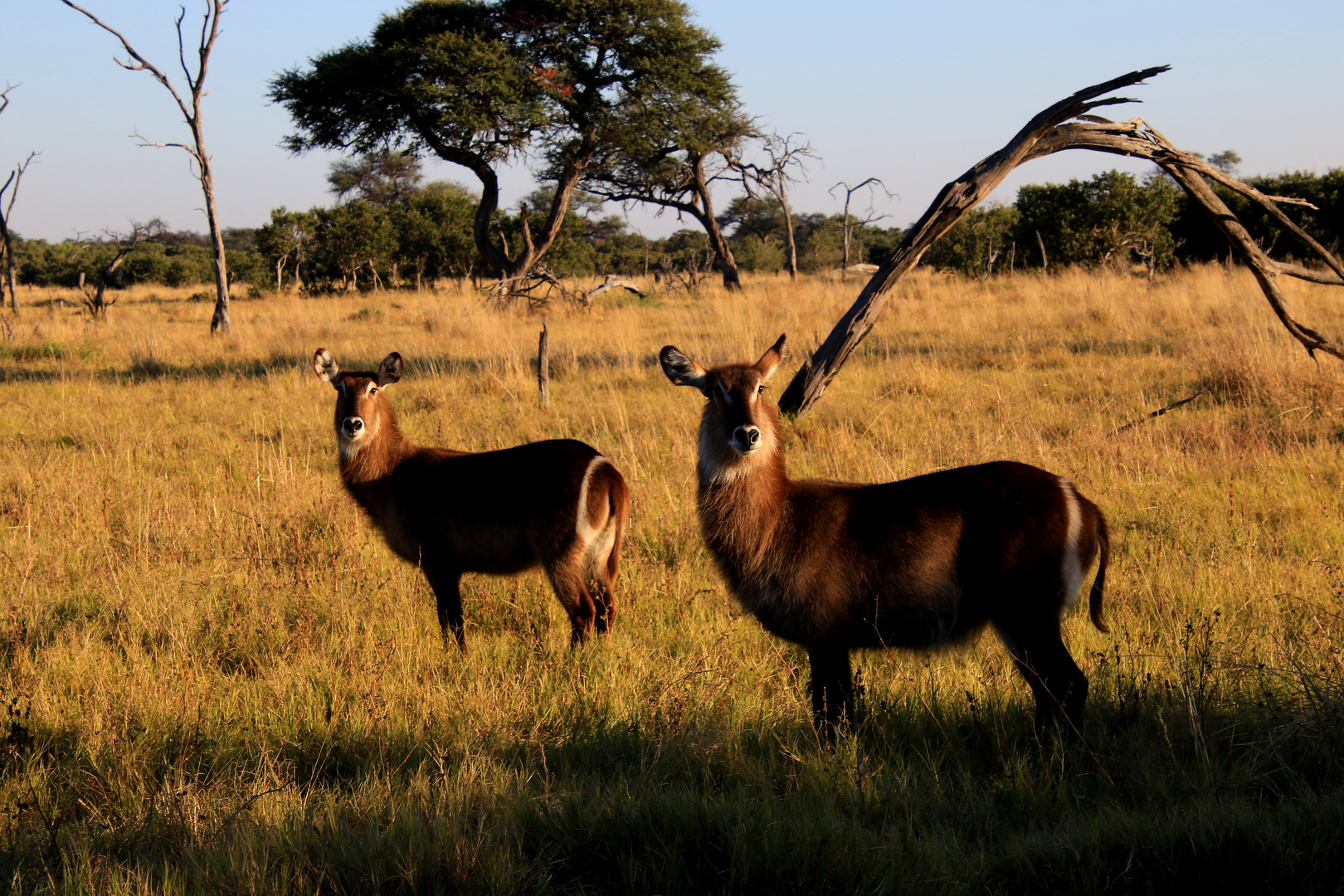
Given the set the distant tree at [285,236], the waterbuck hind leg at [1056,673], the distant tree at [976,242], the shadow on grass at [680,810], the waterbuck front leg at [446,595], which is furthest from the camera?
the distant tree at [285,236]

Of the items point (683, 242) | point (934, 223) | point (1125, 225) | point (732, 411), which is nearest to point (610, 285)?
point (934, 223)

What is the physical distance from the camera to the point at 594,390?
9023mm

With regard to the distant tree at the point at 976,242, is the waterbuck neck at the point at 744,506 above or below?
below

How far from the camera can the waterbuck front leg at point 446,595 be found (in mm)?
3971

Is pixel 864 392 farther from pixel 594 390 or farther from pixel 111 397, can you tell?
pixel 111 397

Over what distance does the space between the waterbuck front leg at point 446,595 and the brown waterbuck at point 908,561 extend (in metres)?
1.50

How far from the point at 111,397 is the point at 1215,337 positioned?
39.6 feet

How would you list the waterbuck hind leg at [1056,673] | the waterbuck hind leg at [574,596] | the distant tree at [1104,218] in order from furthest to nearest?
the distant tree at [1104,218] → the waterbuck hind leg at [574,596] → the waterbuck hind leg at [1056,673]

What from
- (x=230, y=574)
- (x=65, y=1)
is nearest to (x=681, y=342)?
(x=230, y=574)

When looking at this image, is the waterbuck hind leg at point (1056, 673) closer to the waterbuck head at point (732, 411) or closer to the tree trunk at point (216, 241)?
the waterbuck head at point (732, 411)

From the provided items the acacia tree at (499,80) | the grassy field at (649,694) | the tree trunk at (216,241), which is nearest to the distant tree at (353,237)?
the acacia tree at (499,80)

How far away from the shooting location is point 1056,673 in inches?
108

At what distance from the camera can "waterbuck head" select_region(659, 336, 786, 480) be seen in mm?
3055

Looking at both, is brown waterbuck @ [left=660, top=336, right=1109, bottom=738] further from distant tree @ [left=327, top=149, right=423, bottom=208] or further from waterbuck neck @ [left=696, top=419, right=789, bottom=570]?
distant tree @ [left=327, top=149, right=423, bottom=208]
